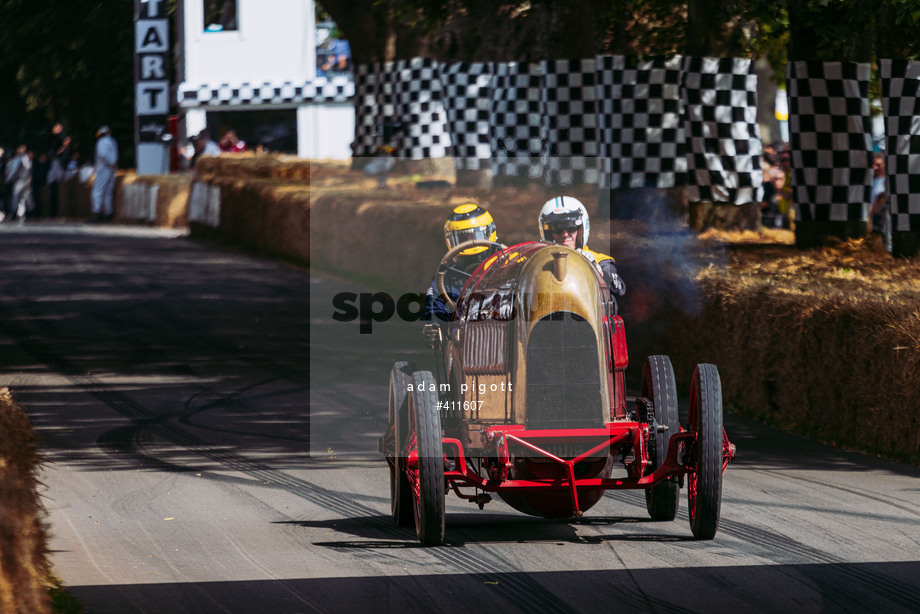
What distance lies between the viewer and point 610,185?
13.7 m

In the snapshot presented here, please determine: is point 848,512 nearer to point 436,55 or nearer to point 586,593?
point 586,593

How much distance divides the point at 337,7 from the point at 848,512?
18.2 meters

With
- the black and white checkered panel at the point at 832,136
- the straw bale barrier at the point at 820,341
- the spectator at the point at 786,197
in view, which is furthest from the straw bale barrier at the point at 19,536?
the spectator at the point at 786,197

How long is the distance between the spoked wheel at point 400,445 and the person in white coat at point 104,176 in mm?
24968

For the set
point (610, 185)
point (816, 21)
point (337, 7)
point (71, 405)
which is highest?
point (337, 7)

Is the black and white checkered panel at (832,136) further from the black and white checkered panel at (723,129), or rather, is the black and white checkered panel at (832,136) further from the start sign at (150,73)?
the start sign at (150,73)

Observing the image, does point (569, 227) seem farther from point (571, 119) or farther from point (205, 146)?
point (205, 146)

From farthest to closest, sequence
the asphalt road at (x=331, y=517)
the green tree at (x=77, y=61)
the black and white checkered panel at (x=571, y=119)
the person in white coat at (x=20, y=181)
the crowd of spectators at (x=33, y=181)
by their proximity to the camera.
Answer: the green tree at (x=77, y=61) < the crowd of spectators at (x=33, y=181) < the person in white coat at (x=20, y=181) < the black and white checkered panel at (x=571, y=119) < the asphalt road at (x=331, y=517)

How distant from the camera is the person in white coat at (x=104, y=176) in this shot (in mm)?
30109

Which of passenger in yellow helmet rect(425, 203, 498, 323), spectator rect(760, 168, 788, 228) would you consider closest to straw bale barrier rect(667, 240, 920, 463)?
passenger in yellow helmet rect(425, 203, 498, 323)

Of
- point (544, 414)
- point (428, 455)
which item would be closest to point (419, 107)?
point (544, 414)

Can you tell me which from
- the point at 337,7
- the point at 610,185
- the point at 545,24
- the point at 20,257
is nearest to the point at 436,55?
the point at 337,7

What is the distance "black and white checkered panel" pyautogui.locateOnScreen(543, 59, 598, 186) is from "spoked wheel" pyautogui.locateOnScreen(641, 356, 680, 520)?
9.24 meters

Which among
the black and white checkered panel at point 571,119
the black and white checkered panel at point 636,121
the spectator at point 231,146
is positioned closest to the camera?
the black and white checkered panel at point 636,121
